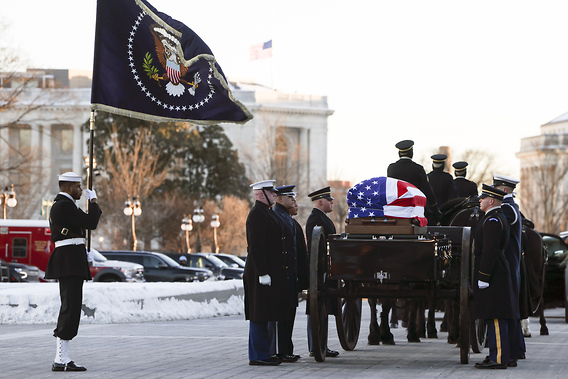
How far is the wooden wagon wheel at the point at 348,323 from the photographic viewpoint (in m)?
13.6

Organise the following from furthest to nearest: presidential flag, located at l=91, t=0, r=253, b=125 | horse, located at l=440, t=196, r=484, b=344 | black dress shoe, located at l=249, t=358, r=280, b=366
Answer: presidential flag, located at l=91, t=0, r=253, b=125 < horse, located at l=440, t=196, r=484, b=344 < black dress shoe, located at l=249, t=358, r=280, b=366

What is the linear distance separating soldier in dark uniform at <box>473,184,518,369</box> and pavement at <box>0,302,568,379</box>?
10.1 inches

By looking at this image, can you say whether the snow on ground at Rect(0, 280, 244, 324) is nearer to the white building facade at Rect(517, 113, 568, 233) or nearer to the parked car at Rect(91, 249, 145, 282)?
the parked car at Rect(91, 249, 145, 282)

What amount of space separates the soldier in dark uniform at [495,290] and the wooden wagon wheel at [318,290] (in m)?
1.63

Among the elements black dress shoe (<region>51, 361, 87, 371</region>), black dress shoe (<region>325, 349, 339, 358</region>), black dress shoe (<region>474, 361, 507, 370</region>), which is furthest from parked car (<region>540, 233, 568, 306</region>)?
black dress shoe (<region>51, 361, 87, 371</region>)

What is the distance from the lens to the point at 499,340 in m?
12.0

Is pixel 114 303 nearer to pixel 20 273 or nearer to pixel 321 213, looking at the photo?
pixel 321 213

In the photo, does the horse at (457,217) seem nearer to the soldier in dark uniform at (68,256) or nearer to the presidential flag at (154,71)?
the presidential flag at (154,71)

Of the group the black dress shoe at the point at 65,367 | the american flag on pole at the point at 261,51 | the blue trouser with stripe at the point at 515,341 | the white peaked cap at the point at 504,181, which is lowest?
the black dress shoe at the point at 65,367

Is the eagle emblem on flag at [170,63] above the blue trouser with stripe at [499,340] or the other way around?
above

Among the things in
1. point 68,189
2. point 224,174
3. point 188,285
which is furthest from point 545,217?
point 68,189

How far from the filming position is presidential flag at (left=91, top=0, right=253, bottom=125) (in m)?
16.3

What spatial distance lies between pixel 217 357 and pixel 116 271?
77.5ft

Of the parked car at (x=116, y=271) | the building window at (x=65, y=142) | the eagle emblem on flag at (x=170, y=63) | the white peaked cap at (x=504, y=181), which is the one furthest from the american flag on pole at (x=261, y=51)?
the white peaked cap at (x=504, y=181)
